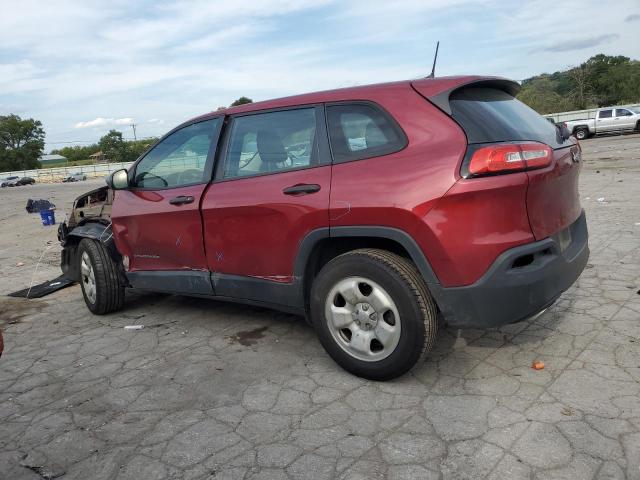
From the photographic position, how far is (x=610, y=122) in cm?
2777

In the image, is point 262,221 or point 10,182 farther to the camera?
point 10,182

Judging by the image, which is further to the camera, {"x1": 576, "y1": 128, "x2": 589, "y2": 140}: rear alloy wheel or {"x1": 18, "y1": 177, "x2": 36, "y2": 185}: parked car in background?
{"x1": 18, "y1": 177, "x2": 36, "y2": 185}: parked car in background

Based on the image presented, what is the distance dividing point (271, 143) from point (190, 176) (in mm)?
819

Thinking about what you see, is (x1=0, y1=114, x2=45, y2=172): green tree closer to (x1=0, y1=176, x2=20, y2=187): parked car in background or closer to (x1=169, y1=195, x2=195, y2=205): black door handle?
(x1=0, y1=176, x2=20, y2=187): parked car in background

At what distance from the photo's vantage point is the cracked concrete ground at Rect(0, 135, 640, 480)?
Answer: 2.40 m

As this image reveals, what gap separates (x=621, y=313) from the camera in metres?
3.86

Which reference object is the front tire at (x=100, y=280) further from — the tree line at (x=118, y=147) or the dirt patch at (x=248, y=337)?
the tree line at (x=118, y=147)

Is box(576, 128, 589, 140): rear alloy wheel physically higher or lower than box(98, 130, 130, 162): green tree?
lower

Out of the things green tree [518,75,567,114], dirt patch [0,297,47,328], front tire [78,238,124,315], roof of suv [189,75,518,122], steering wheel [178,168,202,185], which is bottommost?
dirt patch [0,297,47,328]

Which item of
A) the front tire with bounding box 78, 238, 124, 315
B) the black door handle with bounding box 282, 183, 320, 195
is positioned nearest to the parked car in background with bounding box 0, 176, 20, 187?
the front tire with bounding box 78, 238, 124, 315

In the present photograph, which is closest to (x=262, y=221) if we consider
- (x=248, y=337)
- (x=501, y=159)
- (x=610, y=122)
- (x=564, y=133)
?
(x=248, y=337)

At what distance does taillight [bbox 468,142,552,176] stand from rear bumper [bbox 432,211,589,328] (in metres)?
0.41

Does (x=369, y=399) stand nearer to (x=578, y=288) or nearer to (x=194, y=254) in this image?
(x=194, y=254)

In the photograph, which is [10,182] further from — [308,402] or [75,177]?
[308,402]
